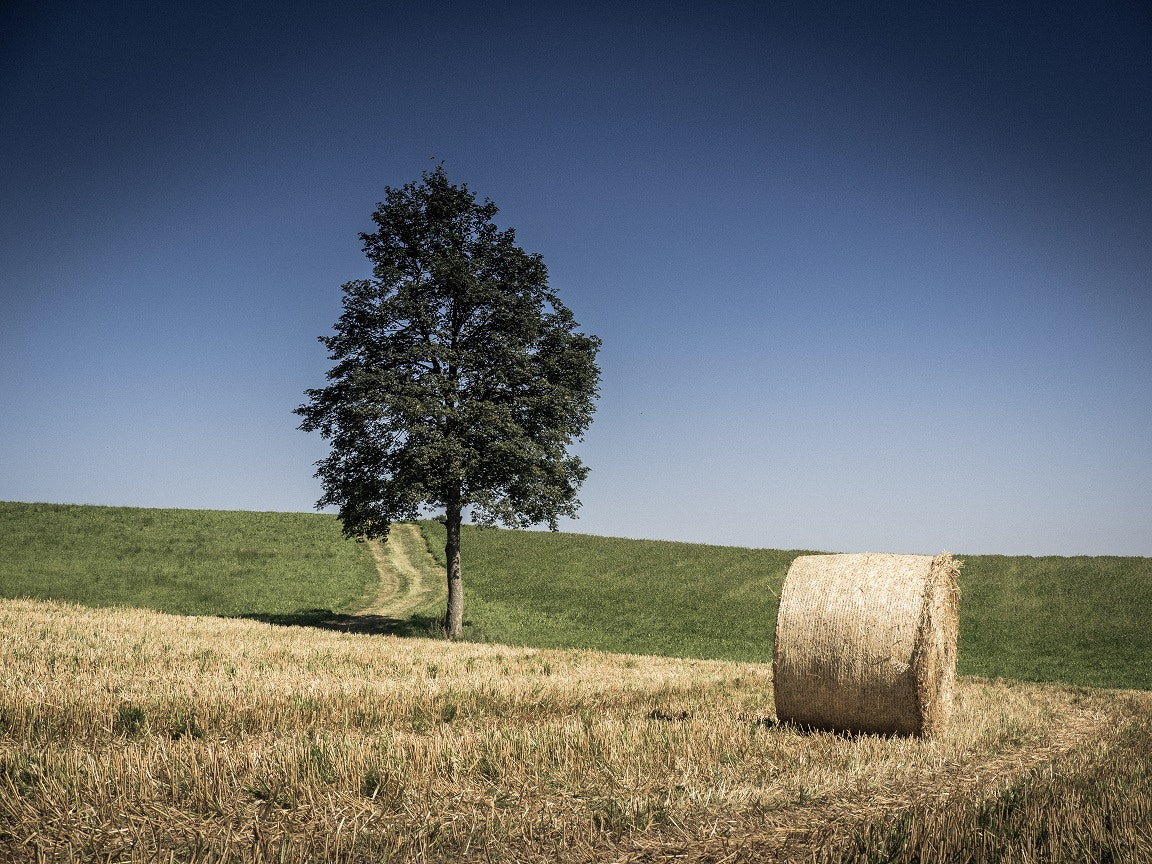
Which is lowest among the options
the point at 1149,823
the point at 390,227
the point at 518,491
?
the point at 1149,823

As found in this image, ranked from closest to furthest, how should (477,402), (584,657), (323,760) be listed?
(323,760) → (584,657) → (477,402)

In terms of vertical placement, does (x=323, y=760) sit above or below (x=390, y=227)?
below

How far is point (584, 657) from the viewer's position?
54.2 feet

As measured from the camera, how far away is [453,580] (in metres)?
24.9

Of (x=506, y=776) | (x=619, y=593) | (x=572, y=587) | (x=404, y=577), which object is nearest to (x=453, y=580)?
(x=619, y=593)

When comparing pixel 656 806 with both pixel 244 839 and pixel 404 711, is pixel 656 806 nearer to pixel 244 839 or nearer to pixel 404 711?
pixel 244 839

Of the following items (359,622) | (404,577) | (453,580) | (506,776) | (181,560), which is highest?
(506,776)

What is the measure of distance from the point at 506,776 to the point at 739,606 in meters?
29.0

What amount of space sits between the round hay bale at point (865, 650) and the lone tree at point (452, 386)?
47.7ft

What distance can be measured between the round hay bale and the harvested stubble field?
1.26 ft

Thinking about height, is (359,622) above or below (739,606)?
below

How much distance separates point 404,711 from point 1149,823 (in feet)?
22.6

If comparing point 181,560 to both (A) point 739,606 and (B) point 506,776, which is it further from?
(B) point 506,776

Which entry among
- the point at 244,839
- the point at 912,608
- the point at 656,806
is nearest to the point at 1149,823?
the point at 656,806
